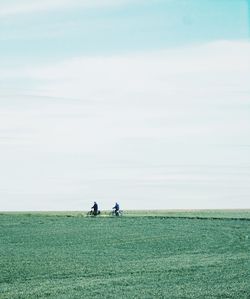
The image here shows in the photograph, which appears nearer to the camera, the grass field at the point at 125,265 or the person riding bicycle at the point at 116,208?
the grass field at the point at 125,265

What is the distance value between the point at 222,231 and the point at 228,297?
96.4 feet

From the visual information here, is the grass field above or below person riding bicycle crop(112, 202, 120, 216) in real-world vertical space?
below

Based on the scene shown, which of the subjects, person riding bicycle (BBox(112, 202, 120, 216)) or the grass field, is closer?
the grass field

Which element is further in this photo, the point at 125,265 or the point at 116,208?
the point at 116,208

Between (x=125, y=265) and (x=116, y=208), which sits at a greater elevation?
(x=116, y=208)

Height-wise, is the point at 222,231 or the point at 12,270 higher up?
the point at 222,231

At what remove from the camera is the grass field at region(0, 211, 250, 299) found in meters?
20.8

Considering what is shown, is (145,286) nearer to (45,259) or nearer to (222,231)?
(45,259)

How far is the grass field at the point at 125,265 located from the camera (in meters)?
20.8

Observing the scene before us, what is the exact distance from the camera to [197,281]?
2277 cm

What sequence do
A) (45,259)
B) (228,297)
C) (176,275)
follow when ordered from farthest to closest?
(45,259) → (176,275) → (228,297)

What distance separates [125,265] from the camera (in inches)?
1081

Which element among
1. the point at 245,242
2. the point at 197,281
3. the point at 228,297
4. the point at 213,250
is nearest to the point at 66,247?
the point at 213,250

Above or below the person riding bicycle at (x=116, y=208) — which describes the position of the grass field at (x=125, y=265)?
below
